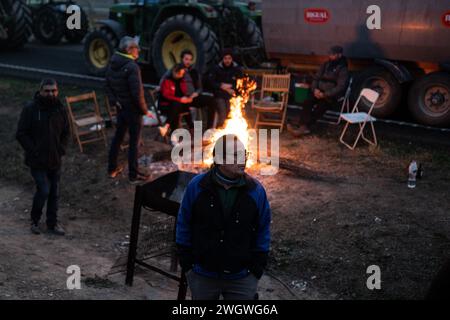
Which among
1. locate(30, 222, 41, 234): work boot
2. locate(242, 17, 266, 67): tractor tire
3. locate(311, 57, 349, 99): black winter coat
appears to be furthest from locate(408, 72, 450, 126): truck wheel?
locate(30, 222, 41, 234): work boot

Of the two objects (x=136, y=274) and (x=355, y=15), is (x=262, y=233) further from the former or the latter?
(x=355, y=15)

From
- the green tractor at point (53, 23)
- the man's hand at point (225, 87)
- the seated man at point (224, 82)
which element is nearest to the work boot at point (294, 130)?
the seated man at point (224, 82)

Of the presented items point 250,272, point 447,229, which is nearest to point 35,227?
point 250,272

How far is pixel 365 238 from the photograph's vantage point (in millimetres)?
7035

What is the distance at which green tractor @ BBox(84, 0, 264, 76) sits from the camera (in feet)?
44.4

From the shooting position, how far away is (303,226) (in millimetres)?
7492

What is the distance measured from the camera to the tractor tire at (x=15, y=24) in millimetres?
19531

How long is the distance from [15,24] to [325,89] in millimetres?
13110

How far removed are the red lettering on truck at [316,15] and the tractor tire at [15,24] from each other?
11701 millimetres

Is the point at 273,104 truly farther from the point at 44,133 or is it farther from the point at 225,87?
the point at 44,133

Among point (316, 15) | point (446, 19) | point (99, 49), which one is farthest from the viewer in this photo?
point (99, 49)

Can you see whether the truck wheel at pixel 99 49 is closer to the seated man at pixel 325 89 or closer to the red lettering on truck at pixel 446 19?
the seated man at pixel 325 89

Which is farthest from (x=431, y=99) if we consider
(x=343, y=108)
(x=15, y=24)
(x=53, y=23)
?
Result: (x=53, y=23)
